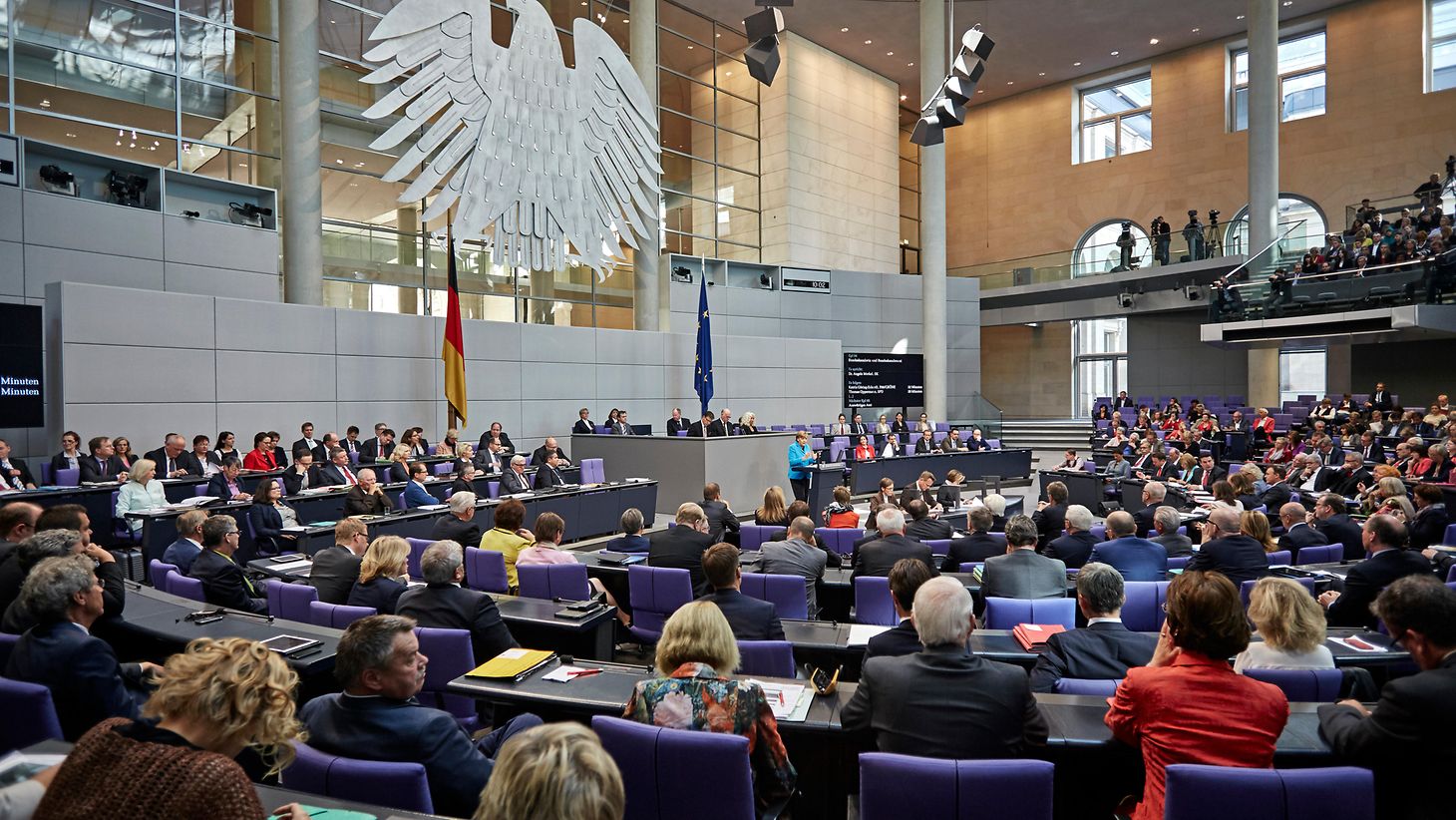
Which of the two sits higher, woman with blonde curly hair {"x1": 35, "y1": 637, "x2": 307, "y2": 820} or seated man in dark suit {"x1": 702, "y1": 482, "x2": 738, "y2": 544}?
woman with blonde curly hair {"x1": 35, "y1": 637, "x2": 307, "y2": 820}

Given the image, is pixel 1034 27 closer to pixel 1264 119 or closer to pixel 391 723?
pixel 1264 119

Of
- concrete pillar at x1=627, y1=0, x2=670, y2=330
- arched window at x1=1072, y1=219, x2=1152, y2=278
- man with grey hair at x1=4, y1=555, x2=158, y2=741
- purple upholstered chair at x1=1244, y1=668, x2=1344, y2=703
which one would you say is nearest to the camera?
man with grey hair at x1=4, y1=555, x2=158, y2=741

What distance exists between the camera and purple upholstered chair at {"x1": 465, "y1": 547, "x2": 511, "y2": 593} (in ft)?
16.9

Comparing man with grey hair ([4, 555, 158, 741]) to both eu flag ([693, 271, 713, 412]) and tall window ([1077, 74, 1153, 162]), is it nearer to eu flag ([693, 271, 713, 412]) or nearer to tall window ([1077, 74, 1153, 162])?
eu flag ([693, 271, 713, 412])

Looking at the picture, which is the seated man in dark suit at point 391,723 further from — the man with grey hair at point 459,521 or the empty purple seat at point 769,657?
the man with grey hair at point 459,521

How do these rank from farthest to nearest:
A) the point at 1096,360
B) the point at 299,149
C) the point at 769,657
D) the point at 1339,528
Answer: the point at 1096,360 < the point at 299,149 < the point at 1339,528 < the point at 769,657

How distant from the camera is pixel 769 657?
304cm

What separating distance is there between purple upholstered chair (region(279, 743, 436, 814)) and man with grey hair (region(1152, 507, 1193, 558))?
5030 millimetres

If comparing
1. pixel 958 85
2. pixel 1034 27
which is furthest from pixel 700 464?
pixel 1034 27

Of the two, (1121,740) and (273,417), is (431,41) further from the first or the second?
(1121,740)

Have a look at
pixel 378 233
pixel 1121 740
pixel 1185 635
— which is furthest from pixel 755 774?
pixel 378 233

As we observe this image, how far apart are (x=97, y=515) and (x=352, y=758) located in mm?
7384

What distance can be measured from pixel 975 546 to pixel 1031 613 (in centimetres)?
164

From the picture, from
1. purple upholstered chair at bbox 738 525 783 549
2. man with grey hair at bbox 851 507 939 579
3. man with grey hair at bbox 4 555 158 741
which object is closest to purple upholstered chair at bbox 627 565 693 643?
man with grey hair at bbox 851 507 939 579
